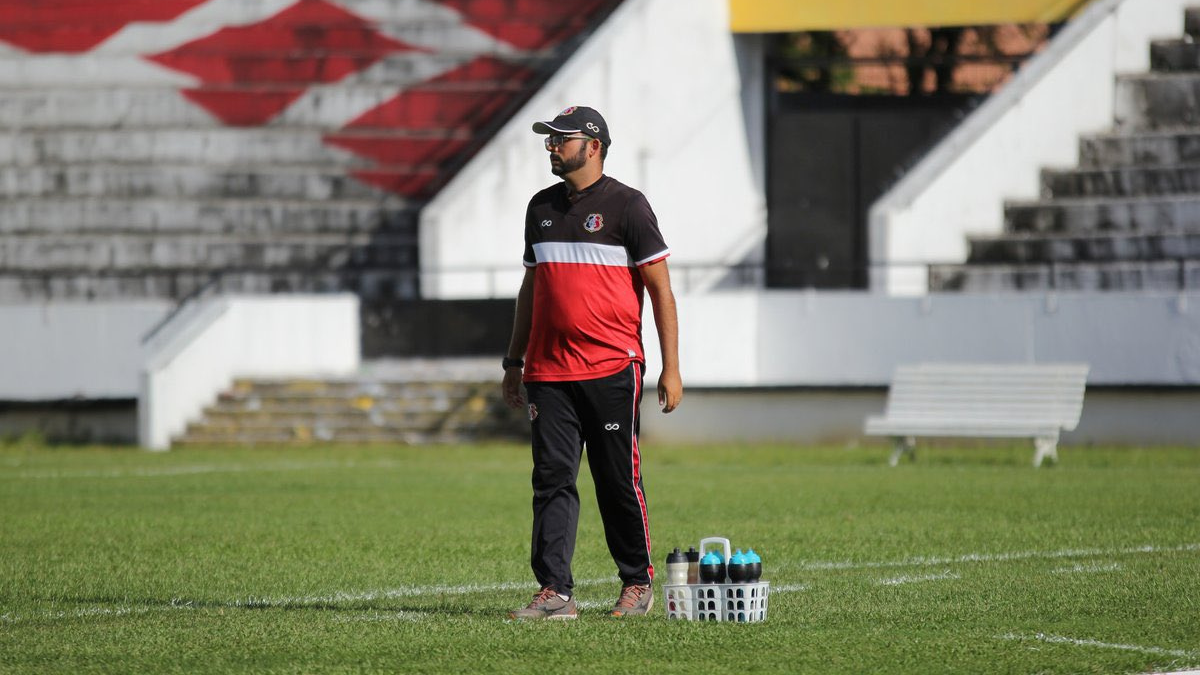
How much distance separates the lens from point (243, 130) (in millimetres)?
30953

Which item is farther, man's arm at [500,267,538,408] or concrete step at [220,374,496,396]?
concrete step at [220,374,496,396]

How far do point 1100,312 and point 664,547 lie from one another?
13.6 metres

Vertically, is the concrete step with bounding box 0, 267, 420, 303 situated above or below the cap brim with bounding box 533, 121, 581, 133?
below

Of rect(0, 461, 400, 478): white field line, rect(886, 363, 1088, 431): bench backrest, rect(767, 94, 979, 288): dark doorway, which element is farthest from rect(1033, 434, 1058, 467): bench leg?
rect(767, 94, 979, 288): dark doorway

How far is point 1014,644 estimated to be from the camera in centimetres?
696

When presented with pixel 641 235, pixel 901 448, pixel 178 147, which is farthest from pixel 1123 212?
pixel 641 235

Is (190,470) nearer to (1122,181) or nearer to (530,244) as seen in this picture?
(530,244)

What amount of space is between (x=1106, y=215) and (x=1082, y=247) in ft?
2.11

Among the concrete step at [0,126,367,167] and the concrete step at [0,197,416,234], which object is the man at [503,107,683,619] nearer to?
the concrete step at [0,197,416,234]

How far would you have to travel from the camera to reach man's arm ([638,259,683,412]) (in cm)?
774

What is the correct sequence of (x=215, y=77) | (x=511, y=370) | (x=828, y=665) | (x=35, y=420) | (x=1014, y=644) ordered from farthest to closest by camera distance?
(x=215, y=77) → (x=35, y=420) → (x=511, y=370) → (x=1014, y=644) → (x=828, y=665)

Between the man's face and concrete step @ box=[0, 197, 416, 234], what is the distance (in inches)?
868

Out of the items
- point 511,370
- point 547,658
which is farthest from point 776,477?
point 547,658

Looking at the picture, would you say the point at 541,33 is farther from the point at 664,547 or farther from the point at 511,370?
the point at 511,370
